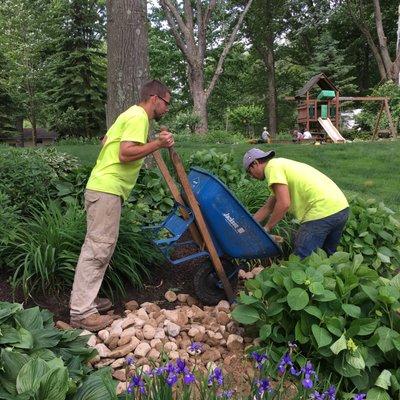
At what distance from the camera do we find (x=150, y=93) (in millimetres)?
3416

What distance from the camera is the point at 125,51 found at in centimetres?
535

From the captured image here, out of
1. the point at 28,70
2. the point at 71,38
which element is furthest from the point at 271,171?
the point at 28,70

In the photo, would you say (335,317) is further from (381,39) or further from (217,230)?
(381,39)

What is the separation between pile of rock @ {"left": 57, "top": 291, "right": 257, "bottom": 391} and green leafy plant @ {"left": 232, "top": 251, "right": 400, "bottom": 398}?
263 mm

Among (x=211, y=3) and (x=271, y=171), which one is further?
(x=211, y=3)

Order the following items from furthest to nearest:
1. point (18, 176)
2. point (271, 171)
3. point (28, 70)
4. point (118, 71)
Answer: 1. point (28, 70)
2. point (118, 71)
3. point (18, 176)
4. point (271, 171)

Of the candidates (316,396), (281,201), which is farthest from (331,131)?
(316,396)

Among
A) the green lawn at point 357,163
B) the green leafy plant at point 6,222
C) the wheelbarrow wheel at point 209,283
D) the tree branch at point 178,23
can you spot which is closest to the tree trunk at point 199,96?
the tree branch at point 178,23

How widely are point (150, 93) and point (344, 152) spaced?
8.45m

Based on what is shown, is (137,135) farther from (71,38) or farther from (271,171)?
(71,38)

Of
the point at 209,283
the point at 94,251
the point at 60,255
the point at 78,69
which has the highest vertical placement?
the point at 78,69

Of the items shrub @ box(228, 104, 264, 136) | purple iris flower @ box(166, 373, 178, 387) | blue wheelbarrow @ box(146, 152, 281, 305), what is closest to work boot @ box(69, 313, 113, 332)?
blue wheelbarrow @ box(146, 152, 281, 305)

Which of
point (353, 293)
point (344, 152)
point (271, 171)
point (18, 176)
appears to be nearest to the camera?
point (353, 293)

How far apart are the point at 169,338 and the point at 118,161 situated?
1234 millimetres
